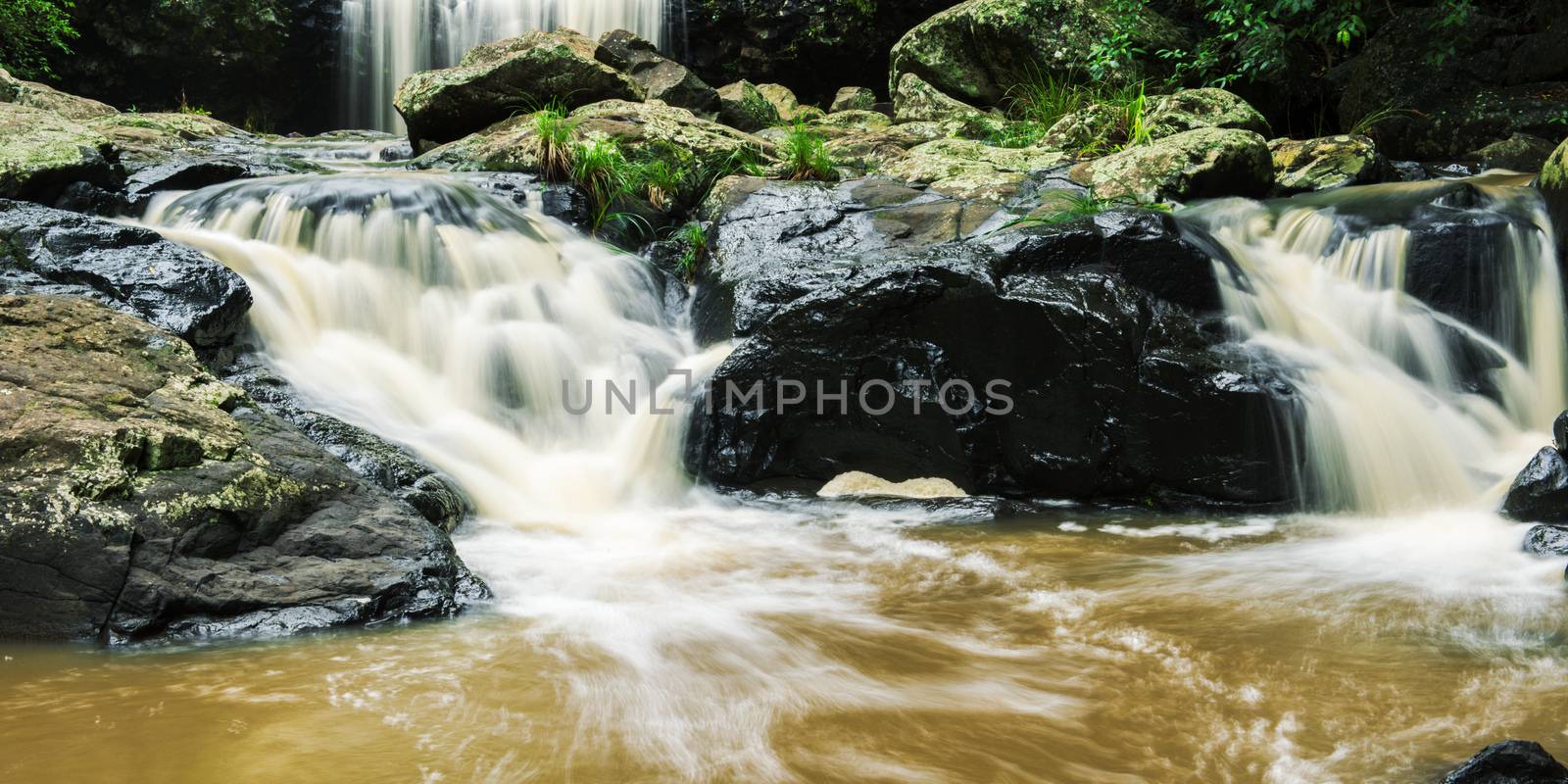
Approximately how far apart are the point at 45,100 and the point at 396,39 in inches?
201

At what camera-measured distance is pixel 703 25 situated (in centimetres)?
1487

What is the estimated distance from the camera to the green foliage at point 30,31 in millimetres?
11703

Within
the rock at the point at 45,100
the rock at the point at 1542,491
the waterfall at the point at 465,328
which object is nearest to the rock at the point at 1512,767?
the rock at the point at 1542,491

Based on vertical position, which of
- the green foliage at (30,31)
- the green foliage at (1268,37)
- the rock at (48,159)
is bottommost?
the rock at (48,159)

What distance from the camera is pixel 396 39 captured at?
14.2 m

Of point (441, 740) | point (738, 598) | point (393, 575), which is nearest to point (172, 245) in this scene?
point (393, 575)

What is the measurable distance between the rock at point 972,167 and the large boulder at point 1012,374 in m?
1.48

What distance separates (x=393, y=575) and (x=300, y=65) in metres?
13.6

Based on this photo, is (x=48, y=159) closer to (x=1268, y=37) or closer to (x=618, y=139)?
(x=618, y=139)

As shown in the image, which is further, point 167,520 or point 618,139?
point 618,139

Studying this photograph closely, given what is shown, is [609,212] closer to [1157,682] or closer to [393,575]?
[393,575]

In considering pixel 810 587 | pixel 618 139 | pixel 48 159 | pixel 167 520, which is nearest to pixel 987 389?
pixel 810 587

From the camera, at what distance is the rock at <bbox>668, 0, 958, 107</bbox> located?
48.0ft

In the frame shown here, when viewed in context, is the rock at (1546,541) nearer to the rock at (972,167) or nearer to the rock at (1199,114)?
the rock at (972,167)
